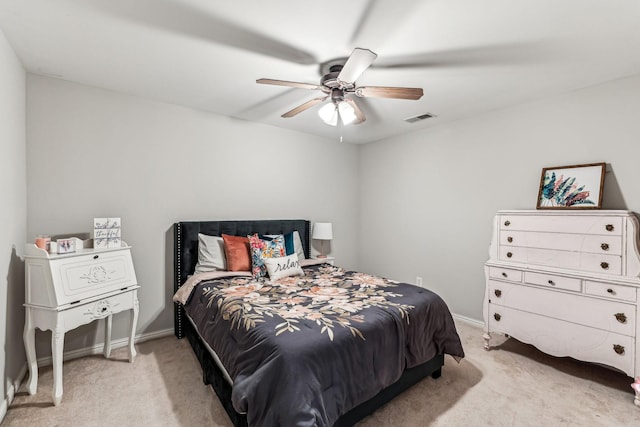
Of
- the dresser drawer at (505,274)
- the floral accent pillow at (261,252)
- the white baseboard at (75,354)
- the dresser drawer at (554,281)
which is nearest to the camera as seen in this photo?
the white baseboard at (75,354)

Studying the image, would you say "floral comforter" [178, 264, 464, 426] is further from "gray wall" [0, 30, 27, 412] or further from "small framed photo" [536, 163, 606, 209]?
"small framed photo" [536, 163, 606, 209]

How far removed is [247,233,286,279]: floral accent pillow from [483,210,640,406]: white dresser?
2127mm

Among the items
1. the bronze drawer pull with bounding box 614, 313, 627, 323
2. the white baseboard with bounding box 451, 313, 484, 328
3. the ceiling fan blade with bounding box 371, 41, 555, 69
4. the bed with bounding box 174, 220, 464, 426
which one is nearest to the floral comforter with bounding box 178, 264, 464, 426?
the bed with bounding box 174, 220, 464, 426

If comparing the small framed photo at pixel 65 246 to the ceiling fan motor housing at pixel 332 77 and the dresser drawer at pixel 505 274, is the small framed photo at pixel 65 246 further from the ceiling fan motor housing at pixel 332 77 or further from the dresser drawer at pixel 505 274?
the dresser drawer at pixel 505 274

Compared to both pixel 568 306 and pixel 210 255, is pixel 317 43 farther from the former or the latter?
pixel 568 306

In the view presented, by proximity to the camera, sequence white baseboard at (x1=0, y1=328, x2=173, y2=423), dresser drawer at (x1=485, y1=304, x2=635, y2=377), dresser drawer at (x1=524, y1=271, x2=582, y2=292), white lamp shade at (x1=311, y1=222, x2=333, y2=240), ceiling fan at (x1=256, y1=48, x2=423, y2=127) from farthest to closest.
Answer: white lamp shade at (x1=311, y1=222, x2=333, y2=240), dresser drawer at (x1=524, y1=271, x2=582, y2=292), dresser drawer at (x1=485, y1=304, x2=635, y2=377), white baseboard at (x1=0, y1=328, x2=173, y2=423), ceiling fan at (x1=256, y1=48, x2=423, y2=127)

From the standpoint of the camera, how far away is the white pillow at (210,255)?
118 inches

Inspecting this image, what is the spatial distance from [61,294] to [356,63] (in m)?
2.49

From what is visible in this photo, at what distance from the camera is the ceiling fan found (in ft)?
5.92

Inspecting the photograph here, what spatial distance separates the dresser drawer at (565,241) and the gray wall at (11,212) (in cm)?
396

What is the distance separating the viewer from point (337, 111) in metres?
2.54

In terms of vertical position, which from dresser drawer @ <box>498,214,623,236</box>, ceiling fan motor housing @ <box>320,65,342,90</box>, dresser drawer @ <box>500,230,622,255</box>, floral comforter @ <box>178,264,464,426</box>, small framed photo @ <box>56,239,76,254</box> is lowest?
floral comforter @ <box>178,264,464,426</box>

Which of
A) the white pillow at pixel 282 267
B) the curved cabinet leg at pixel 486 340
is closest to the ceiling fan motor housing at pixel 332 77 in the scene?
the white pillow at pixel 282 267

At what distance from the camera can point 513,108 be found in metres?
3.11
